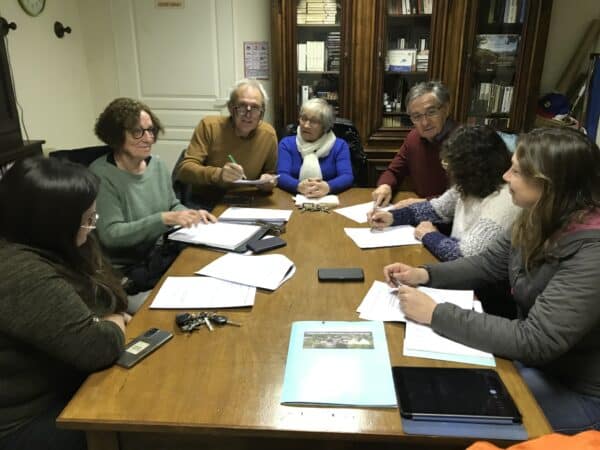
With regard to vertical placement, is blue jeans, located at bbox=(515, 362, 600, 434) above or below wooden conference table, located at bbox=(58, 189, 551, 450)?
below

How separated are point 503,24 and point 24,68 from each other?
298 cm

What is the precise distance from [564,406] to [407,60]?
2.62m

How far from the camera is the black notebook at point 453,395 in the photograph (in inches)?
35.2

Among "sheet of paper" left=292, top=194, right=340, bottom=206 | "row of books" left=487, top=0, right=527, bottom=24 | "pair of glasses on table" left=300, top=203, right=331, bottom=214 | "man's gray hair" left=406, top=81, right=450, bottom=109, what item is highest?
"row of books" left=487, top=0, right=527, bottom=24

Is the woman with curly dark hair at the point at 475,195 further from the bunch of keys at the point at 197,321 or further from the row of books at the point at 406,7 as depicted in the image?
the row of books at the point at 406,7

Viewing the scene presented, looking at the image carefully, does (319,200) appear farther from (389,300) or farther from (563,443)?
(563,443)

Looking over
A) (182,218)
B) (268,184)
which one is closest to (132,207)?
(182,218)

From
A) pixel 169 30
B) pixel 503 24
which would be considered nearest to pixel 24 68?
pixel 169 30

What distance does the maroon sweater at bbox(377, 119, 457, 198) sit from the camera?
7.93ft

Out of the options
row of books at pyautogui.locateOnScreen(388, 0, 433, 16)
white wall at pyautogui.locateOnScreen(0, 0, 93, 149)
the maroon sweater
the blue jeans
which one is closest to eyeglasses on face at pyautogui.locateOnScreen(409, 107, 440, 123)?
the maroon sweater

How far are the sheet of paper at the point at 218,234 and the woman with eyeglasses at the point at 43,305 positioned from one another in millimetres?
611

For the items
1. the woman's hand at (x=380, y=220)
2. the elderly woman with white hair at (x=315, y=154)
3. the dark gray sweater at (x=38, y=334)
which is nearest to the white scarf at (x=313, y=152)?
the elderly woman with white hair at (x=315, y=154)

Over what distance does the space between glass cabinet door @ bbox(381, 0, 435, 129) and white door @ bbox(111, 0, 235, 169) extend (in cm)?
113

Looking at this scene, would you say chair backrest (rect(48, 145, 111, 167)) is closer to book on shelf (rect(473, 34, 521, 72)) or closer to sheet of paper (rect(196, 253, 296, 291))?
sheet of paper (rect(196, 253, 296, 291))
